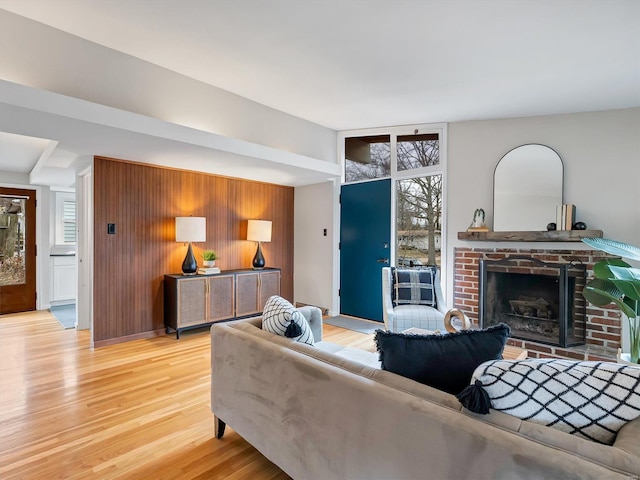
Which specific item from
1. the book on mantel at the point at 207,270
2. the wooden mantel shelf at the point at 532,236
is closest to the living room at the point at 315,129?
the wooden mantel shelf at the point at 532,236

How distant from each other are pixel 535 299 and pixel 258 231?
348cm

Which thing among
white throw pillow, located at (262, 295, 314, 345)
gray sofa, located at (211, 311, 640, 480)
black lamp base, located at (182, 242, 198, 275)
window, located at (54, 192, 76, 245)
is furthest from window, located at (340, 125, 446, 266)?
window, located at (54, 192, 76, 245)

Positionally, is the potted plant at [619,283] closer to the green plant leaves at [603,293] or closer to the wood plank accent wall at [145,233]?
the green plant leaves at [603,293]

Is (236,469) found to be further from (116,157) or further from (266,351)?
(116,157)

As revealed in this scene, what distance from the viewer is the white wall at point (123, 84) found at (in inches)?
94.7

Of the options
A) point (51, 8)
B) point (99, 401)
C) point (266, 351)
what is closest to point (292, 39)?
point (51, 8)

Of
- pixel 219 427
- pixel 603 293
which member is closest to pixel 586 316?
pixel 603 293

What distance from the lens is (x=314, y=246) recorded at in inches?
205

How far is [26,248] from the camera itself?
5.26 meters

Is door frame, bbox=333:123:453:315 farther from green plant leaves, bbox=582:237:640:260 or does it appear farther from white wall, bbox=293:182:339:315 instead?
green plant leaves, bbox=582:237:640:260

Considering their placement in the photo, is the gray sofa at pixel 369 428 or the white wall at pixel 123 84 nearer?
the gray sofa at pixel 369 428

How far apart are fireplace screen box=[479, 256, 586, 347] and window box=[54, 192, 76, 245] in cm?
671

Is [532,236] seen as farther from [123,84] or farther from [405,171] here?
[123,84]

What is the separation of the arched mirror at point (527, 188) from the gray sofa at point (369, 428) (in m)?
3.15
